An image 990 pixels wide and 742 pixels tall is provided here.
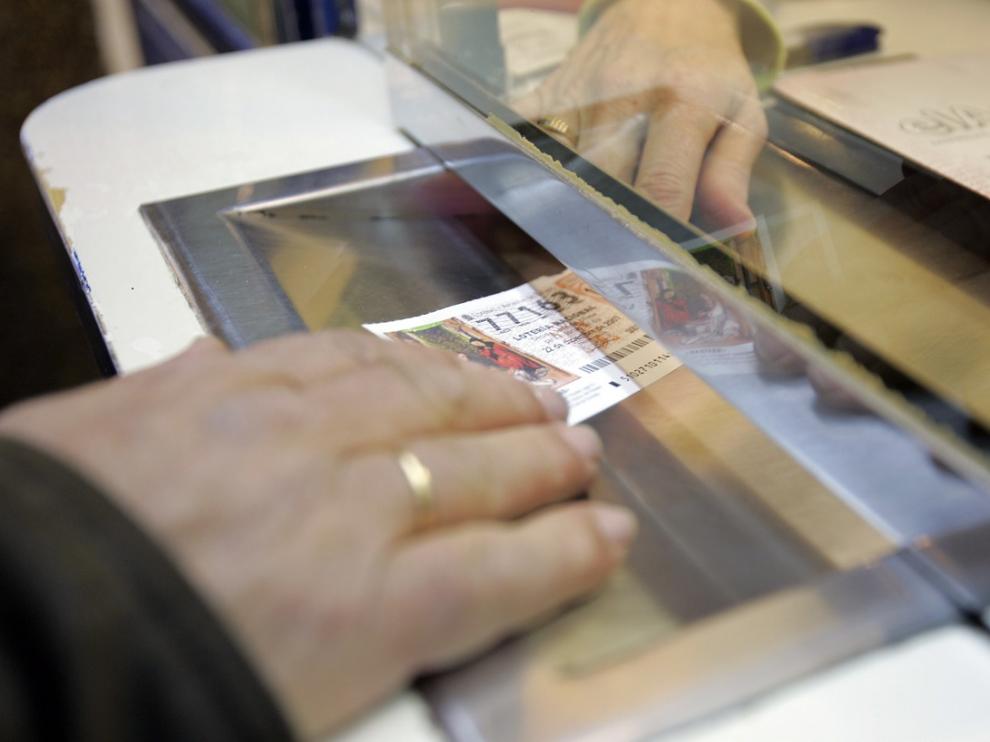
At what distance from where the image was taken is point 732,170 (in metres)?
0.75

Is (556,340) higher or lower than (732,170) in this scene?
lower

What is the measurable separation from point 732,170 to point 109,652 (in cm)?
60

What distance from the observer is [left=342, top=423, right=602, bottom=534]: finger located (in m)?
0.45

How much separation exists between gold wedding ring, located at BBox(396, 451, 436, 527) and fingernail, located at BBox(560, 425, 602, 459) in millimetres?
109

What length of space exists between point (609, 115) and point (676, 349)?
34 centimetres

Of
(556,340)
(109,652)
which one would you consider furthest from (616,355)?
(109,652)

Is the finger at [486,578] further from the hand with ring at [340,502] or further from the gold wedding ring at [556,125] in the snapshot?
the gold wedding ring at [556,125]

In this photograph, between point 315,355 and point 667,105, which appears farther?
point 667,105

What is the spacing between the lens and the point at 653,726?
16.4 inches

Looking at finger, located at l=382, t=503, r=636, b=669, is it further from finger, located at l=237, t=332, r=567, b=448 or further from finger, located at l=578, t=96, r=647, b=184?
finger, located at l=578, t=96, r=647, b=184

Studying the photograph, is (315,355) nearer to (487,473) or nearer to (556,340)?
(487,473)

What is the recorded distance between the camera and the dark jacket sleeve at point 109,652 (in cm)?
36

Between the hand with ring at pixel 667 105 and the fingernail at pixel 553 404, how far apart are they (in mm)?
186

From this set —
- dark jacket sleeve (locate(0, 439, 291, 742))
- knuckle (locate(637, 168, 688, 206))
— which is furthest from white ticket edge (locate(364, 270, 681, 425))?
dark jacket sleeve (locate(0, 439, 291, 742))
